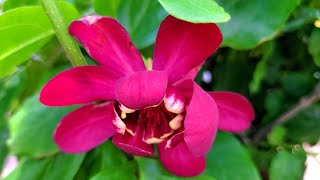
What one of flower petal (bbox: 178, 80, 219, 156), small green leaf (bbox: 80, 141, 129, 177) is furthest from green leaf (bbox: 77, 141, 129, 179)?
flower petal (bbox: 178, 80, 219, 156)

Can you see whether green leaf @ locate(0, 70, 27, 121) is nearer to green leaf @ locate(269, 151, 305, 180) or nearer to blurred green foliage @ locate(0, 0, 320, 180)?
blurred green foliage @ locate(0, 0, 320, 180)

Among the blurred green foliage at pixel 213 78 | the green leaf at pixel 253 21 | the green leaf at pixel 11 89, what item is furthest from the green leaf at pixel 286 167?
the green leaf at pixel 11 89

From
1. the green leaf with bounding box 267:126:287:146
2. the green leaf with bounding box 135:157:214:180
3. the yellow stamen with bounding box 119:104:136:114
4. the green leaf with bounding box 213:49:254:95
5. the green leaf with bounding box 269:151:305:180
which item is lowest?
the green leaf with bounding box 267:126:287:146

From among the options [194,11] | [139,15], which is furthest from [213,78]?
[194,11]

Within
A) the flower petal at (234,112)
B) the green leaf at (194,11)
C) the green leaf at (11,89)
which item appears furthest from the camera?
the green leaf at (11,89)

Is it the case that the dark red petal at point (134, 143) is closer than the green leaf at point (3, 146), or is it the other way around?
the dark red petal at point (134, 143)

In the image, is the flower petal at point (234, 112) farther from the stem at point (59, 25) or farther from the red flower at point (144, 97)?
the stem at point (59, 25)

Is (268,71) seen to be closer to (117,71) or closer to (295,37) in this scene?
(295,37)
